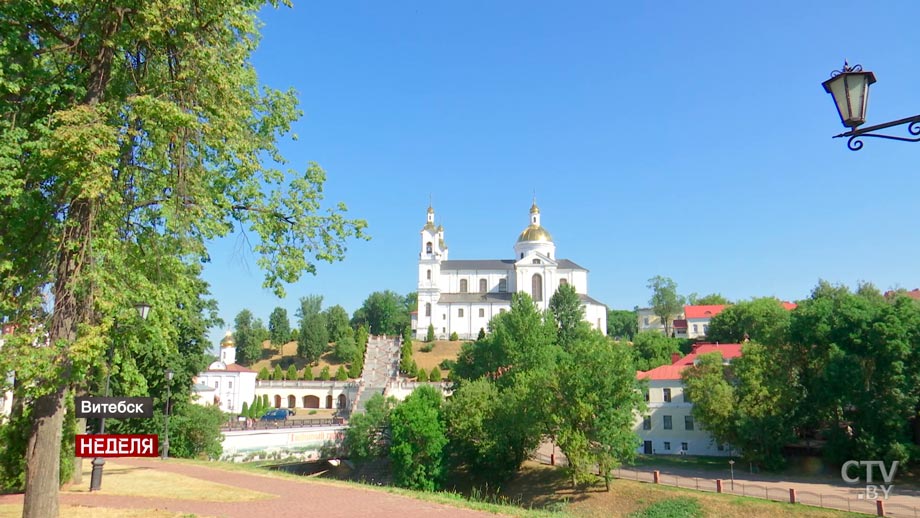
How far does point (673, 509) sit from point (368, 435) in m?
17.9

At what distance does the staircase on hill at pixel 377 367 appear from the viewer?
187ft

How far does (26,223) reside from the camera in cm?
896

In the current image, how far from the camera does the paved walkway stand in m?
12.0

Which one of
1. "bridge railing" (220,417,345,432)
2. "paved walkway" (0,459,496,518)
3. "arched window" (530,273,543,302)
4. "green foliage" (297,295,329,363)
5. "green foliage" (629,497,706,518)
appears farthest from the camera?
"arched window" (530,273,543,302)

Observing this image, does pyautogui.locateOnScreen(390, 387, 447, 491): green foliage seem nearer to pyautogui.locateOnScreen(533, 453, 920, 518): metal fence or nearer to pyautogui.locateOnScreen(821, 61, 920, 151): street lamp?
pyautogui.locateOnScreen(533, 453, 920, 518): metal fence

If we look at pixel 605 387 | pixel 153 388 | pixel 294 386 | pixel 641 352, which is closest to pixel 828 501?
pixel 605 387

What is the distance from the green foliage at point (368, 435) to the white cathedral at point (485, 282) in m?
45.7

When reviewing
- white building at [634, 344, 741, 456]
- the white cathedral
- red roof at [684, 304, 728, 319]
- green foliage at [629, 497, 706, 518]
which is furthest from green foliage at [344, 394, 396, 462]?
red roof at [684, 304, 728, 319]

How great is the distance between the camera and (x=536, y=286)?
8481 centimetres

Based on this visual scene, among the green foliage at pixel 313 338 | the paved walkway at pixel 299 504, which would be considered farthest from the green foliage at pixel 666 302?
the paved walkway at pixel 299 504

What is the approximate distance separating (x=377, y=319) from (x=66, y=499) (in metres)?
90.0

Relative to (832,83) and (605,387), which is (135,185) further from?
(605,387)

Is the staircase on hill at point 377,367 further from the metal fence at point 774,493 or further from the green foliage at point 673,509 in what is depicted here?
the green foliage at point 673,509

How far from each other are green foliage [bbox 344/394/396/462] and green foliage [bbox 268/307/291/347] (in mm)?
52980
